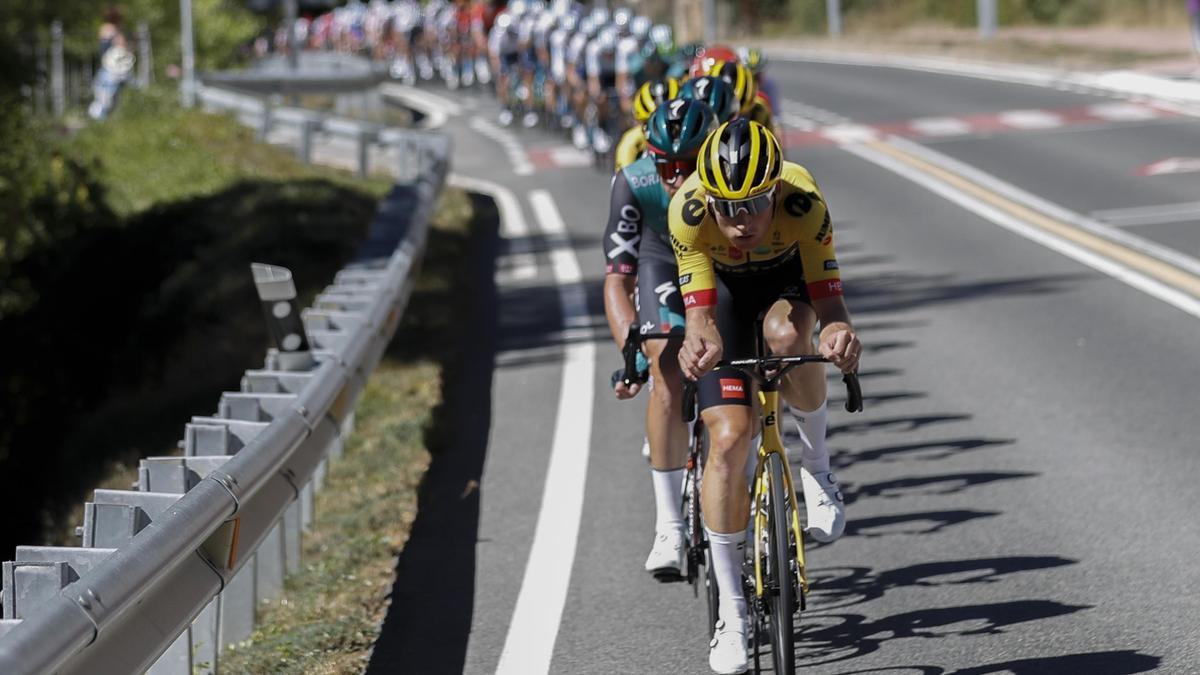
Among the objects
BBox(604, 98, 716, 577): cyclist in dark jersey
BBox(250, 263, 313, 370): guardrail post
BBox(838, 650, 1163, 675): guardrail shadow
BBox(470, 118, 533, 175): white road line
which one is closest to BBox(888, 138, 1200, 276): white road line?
BBox(470, 118, 533, 175): white road line

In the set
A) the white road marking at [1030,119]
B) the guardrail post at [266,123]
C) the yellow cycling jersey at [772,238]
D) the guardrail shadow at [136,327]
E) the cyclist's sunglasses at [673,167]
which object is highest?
the cyclist's sunglasses at [673,167]

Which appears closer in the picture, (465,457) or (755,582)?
(755,582)

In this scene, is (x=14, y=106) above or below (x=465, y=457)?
above

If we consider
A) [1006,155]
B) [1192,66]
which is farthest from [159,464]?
[1192,66]

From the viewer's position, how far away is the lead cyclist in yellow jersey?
5965 millimetres

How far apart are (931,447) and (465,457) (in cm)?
232

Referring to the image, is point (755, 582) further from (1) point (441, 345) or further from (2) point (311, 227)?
(2) point (311, 227)

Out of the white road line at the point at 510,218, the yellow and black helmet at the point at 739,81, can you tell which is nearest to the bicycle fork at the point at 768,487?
the yellow and black helmet at the point at 739,81

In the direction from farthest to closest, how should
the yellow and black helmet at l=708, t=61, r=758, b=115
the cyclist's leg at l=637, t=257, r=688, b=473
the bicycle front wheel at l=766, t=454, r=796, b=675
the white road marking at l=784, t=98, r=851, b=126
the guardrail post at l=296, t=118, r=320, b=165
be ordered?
1. the white road marking at l=784, t=98, r=851, b=126
2. the guardrail post at l=296, t=118, r=320, b=165
3. the yellow and black helmet at l=708, t=61, r=758, b=115
4. the cyclist's leg at l=637, t=257, r=688, b=473
5. the bicycle front wheel at l=766, t=454, r=796, b=675

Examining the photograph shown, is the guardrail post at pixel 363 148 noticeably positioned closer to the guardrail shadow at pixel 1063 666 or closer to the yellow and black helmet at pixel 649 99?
the yellow and black helmet at pixel 649 99

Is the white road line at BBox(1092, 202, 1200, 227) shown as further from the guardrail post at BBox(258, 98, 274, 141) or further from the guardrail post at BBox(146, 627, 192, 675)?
the guardrail post at BBox(146, 627, 192, 675)

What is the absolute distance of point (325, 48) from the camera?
72.9 meters

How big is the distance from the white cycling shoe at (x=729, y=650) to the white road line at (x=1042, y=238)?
752 cm

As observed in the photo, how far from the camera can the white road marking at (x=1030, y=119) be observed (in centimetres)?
2645
